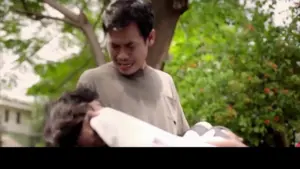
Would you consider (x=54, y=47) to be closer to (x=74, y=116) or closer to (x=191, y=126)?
(x=74, y=116)

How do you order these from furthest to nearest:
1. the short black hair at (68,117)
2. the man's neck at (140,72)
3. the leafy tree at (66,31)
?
1. the leafy tree at (66,31)
2. the man's neck at (140,72)
3. the short black hair at (68,117)

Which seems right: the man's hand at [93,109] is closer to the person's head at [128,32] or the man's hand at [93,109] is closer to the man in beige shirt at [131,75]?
the man in beige shirt at [131,75]

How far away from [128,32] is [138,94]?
0.23 m

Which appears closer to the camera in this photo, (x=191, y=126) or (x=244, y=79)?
(x=191, y=126)

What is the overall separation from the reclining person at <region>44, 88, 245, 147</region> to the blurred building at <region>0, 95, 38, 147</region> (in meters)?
0.11

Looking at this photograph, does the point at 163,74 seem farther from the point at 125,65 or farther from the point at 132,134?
the point at 132,134

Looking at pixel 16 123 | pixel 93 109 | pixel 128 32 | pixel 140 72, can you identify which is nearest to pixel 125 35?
pixel 128 32

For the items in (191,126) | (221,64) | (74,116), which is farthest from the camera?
(221,64)

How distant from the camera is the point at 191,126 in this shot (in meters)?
2.07

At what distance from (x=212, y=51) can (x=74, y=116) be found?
2.14 feet

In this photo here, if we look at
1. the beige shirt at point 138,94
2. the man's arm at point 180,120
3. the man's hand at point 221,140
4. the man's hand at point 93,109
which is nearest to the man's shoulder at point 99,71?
the beige shirt at point 138,94

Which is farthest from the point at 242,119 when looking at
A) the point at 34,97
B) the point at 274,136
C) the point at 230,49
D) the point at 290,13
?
the point at 34,97

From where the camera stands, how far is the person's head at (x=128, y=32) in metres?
1.98

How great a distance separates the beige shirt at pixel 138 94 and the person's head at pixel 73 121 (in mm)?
62
